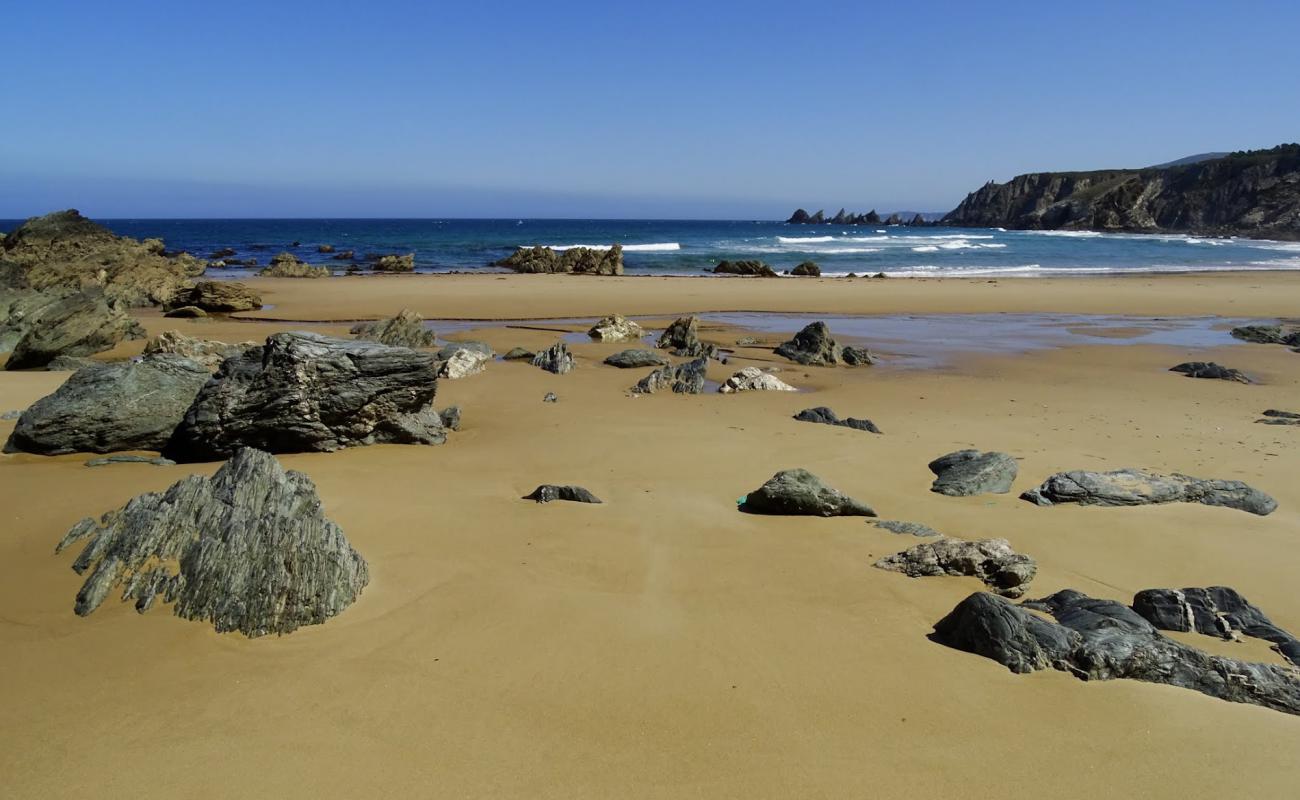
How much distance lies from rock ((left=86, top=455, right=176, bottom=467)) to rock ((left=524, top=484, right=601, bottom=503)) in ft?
9.50

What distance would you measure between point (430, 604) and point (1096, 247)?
70.3 meters

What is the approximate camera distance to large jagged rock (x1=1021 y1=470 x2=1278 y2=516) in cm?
580

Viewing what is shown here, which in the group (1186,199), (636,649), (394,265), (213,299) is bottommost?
(636,649)

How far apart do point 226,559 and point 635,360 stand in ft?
29.6

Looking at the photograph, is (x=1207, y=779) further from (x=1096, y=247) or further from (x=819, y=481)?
(x=1096, y=247)

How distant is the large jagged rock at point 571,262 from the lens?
39.3 meters

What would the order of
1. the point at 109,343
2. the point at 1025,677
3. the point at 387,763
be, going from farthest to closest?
the point at 109,343, the point at 1025,677, the point at 387,763

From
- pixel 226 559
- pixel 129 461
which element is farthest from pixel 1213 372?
pixel 129 461

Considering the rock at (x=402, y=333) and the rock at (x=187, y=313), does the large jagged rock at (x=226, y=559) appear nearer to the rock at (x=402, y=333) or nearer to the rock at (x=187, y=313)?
the rock at (x=402, y=333)

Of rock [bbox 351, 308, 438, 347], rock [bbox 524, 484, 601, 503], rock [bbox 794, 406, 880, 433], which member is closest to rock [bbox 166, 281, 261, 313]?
rock [bbox 351, 308, 438, 347]

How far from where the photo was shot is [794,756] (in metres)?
2.83

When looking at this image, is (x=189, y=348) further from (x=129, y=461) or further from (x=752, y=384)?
(x=752, y=384)

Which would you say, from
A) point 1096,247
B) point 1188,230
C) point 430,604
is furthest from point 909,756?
point 1188,230

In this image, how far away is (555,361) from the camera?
1205 centimetres
